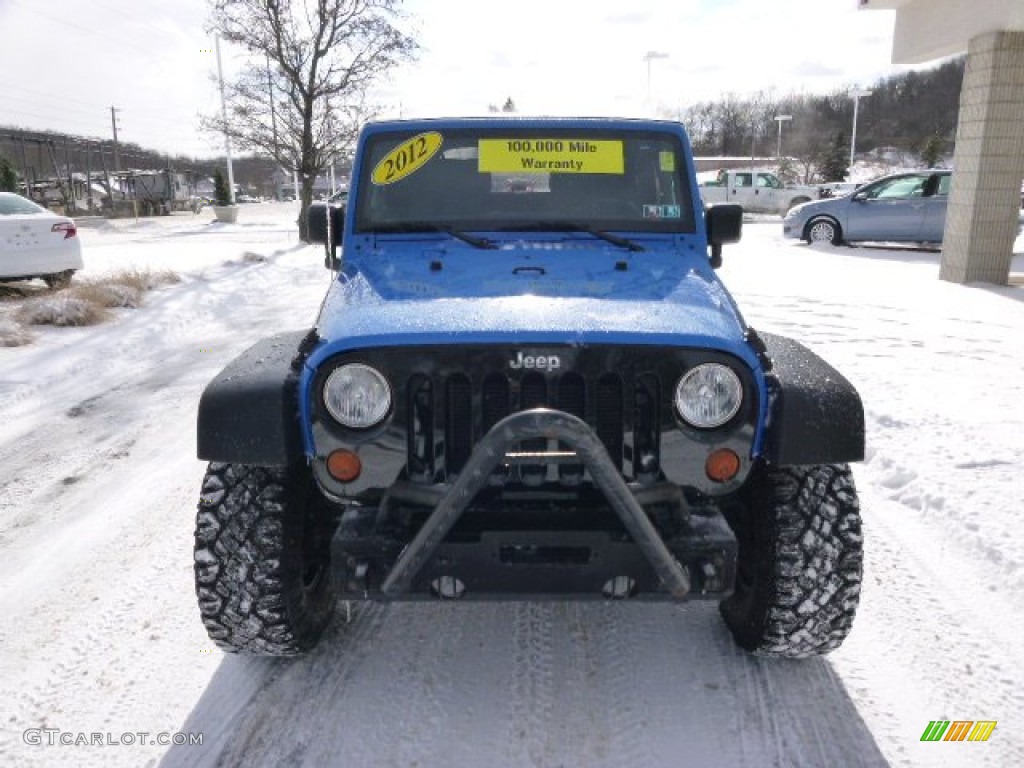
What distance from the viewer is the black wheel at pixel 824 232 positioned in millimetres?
16328

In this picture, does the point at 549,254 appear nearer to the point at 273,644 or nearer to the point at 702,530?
the point at 702,530

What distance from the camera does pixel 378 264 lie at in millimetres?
3148

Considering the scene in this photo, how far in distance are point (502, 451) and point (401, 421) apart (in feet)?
1.43

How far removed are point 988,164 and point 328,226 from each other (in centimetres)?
1055

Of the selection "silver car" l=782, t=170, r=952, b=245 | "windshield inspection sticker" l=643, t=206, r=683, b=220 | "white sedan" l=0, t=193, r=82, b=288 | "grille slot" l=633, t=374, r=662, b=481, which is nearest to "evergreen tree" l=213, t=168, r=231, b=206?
"white sedan" l=0, t=193, r=82, b=288

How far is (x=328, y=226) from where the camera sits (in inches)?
139

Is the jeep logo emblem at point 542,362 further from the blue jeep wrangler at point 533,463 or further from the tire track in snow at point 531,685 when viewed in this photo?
the tire track in snow at point 531,685

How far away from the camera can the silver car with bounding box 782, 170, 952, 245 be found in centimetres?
1482

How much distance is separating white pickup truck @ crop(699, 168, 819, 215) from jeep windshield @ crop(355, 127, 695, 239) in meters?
26.7

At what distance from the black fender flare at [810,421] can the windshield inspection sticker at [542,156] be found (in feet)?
4.58

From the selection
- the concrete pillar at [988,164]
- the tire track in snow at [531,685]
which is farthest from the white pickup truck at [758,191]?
the tire track in snow at [531,685]

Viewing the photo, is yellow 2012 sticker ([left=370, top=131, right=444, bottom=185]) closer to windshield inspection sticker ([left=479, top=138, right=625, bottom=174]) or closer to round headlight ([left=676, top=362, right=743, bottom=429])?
windshield inspection sticker ([left=479, top=138, right=625, bottom=174])

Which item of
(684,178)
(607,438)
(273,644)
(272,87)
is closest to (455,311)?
(607,438)

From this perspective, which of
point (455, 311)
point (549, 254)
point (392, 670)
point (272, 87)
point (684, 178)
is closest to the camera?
point (455, 311)
